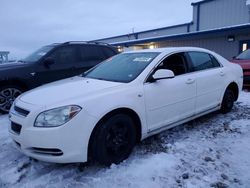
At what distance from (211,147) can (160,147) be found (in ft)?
2.54

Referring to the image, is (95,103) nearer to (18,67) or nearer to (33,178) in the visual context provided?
(33,178)

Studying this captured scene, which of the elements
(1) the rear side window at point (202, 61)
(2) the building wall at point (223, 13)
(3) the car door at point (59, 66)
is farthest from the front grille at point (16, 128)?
(2) the building wall at point (223, 13)

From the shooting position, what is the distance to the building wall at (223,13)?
51.0 ft

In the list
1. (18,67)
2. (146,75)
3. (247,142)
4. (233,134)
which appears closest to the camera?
(146,75)

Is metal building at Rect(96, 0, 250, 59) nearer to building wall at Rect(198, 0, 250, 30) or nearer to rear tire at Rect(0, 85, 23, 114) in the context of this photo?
building wall at Rect(198, 0, 250, 30)

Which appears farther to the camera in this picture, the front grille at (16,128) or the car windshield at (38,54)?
the car windshield at (38,54)

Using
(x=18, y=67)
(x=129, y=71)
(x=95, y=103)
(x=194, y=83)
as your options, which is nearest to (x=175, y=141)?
(x=194, y=83)

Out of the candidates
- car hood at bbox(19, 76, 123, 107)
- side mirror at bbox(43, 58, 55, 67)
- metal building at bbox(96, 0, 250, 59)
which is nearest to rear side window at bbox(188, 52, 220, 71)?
car hood at bbox(19, 76, 123, 107)

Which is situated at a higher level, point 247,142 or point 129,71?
point 129,71

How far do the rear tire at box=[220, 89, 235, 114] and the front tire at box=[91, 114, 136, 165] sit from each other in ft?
8.91

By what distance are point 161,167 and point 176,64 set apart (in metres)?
1.85

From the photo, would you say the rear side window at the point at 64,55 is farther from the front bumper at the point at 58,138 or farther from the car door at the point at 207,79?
the front bumper at the point at 58,138

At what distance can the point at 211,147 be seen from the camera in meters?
3.72

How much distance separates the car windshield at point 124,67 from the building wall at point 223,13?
45.2ft
